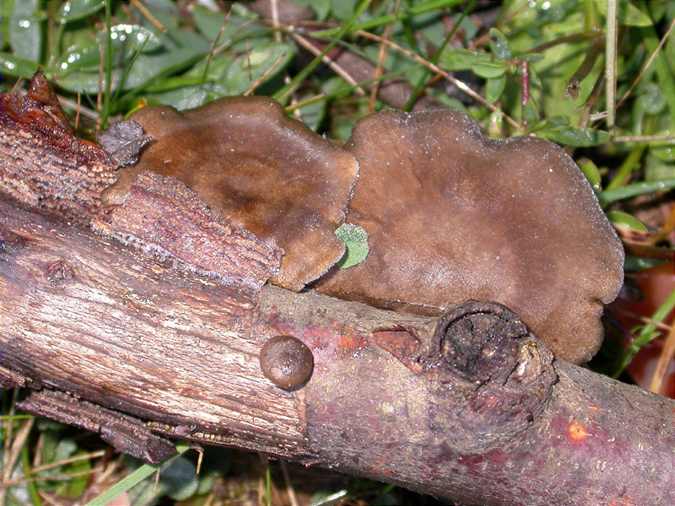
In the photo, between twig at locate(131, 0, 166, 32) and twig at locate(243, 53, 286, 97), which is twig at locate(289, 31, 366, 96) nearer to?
twig at locate(243, 53, 286, 97)

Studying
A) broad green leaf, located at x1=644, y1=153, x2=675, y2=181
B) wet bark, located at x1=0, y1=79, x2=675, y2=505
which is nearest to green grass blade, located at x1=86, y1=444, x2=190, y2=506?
wet bark, located at x1=0, y1=79, x2=675, y2=505

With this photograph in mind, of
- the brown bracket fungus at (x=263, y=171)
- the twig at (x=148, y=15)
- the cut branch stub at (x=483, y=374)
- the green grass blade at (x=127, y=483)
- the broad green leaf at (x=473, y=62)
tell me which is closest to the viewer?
the cut branch stub at (x=483, y=374)

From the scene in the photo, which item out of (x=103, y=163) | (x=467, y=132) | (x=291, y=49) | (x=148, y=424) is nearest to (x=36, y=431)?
(x=148, y=424)

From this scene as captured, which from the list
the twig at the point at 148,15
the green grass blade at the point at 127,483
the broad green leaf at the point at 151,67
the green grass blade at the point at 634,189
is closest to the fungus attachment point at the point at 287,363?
the green grass blade at the point at 127,483

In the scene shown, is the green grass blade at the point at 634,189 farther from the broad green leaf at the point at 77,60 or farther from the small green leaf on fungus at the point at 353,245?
the broad green leaf at the point at 77,60

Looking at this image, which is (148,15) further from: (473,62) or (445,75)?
(473,62)

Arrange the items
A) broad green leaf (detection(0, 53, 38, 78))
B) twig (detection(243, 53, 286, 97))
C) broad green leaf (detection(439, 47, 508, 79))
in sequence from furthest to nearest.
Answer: twig (detection(243, 53, 286, 97)), broad green leaf (detection(0, 53, 38, 78)), broad green leaf (detection(439, 47, 508, 79))

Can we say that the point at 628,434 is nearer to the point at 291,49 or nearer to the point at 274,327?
the point at 274,327
